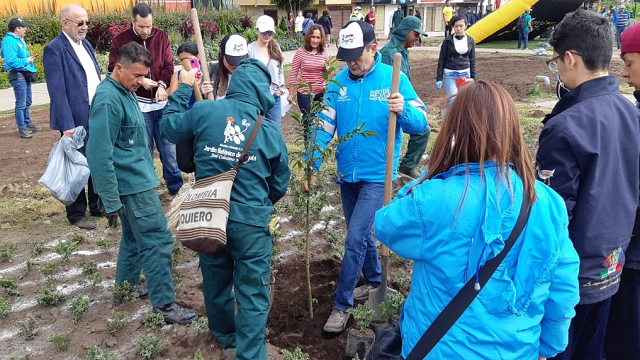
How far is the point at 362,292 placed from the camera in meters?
4.34

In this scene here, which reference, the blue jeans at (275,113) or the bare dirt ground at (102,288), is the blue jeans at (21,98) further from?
the blue jeans at (275,113)

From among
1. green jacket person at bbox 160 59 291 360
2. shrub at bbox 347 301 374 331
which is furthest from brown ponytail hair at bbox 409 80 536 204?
shrub at bbox 347 301 374 331

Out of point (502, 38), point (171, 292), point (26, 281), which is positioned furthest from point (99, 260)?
point (502, 38)

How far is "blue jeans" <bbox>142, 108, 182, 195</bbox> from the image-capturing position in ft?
19.5

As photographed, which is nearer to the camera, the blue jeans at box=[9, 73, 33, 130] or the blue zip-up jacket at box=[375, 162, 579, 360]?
the blue zip-up jacket at box=[375, 162, 579, 360]

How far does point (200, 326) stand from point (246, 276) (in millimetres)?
786

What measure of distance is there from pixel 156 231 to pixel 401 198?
2.40 meters

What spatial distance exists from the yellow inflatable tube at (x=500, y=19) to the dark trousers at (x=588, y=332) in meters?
23.7

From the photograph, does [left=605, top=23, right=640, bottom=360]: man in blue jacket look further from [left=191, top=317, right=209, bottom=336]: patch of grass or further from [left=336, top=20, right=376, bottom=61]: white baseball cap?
[left=191, top=317, right=209, bottom=336]: patch of grass

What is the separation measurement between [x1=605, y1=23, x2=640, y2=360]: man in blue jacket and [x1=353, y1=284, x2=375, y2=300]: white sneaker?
1858 mm

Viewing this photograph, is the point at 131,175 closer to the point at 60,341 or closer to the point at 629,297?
the point at 60,341

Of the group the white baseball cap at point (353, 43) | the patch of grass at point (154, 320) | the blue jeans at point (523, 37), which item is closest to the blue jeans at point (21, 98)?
the patch of grass at point (154, 320)

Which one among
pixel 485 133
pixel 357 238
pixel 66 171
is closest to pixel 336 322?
pixel 357 238

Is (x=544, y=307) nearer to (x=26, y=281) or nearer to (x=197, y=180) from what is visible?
(x=197, y=180)
